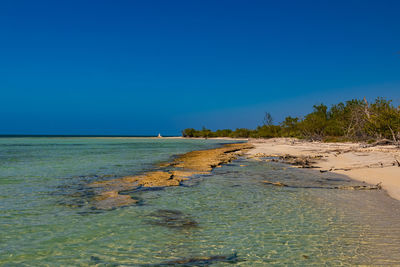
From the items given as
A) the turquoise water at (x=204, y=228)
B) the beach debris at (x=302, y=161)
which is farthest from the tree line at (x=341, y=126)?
the turquoise water at (x=204, y=228)

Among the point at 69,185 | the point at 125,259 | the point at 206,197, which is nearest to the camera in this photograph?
the point at 125,259

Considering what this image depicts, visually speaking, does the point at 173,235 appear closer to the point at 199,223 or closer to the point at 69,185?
the point at 199,223

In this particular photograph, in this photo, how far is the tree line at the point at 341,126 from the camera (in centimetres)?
2999

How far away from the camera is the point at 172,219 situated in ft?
28.0

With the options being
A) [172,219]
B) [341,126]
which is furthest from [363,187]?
[341,126]

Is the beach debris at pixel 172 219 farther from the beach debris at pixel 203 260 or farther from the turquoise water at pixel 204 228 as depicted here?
the beach debris at pixel 203 260

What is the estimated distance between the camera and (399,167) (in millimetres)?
16938

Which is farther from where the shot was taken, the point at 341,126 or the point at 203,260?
the point at 341,126

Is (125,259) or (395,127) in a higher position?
(395,127)

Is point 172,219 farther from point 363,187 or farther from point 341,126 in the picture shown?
point 341,126

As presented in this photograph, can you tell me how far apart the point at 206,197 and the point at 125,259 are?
591 cm

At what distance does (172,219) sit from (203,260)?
2.92 m

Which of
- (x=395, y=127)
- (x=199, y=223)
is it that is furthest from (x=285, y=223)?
(x=395, y=127)

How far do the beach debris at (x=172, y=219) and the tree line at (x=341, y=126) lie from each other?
83.8ft
